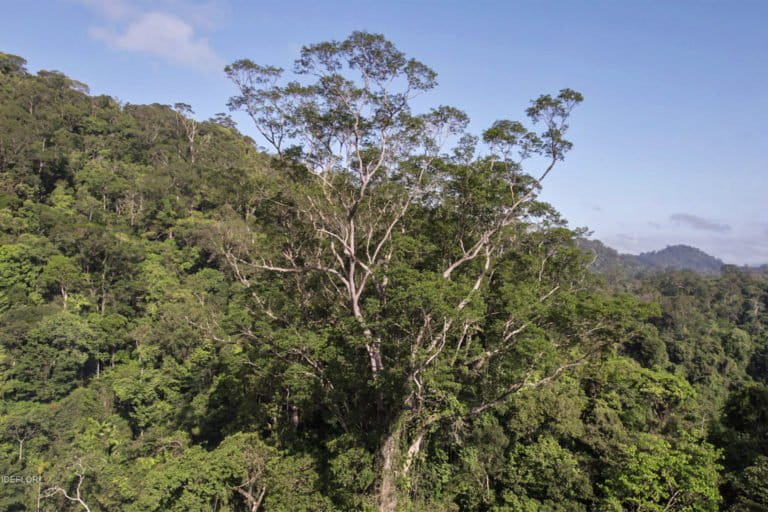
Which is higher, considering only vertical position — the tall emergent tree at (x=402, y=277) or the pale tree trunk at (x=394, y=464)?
the tall emergent tree at (x=402, y=277)

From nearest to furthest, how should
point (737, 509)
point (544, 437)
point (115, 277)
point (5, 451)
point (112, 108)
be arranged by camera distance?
point (737, 509) → point (544, 437) → point (5, 451) → point (115, 277) → point (112, 108)

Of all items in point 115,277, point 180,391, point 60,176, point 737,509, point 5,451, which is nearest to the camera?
point 737,509

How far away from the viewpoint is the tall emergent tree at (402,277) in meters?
9.69

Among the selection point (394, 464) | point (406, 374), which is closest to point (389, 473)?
point (394, 464)

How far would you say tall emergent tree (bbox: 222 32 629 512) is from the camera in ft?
31.8

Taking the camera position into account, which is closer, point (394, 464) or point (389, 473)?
point (389, 473)

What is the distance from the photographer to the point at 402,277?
30.0ft

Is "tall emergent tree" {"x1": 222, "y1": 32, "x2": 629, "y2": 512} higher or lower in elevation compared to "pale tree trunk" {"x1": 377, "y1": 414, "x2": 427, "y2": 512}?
higher

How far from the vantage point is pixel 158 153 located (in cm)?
4334

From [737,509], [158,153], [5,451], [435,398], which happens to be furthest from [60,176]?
[737,509]

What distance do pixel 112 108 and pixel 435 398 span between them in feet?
180

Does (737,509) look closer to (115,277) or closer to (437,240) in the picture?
(437,240)

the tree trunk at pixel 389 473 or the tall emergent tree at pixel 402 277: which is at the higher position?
the tall emergent tree at pixel 402 277

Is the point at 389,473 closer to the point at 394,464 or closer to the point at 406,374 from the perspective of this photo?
the point at 394,464
